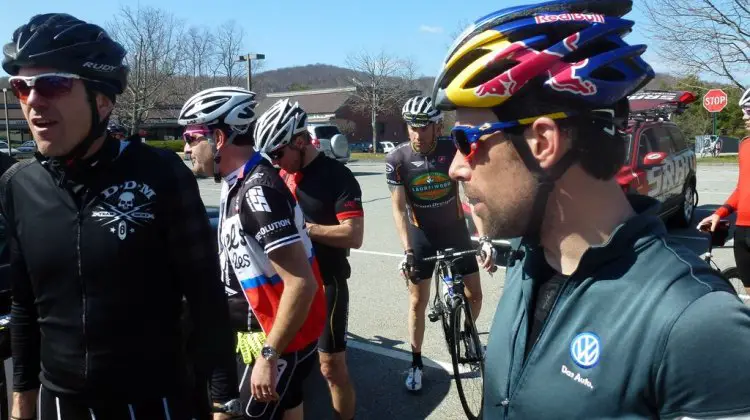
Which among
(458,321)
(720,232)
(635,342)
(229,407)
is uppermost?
(635,342)

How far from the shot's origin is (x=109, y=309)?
84.9 inches

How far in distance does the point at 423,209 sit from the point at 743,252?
2751 millimetres

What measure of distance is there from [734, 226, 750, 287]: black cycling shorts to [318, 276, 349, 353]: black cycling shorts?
11.3ft

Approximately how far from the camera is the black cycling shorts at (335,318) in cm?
369

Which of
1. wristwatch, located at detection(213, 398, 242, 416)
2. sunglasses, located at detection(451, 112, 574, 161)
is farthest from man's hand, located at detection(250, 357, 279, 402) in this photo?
sunglasses, located at detection(451, 112, 574, 161)

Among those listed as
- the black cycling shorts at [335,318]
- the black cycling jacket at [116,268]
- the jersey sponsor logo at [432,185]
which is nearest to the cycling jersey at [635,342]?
the black cycling jacket at [116,268]

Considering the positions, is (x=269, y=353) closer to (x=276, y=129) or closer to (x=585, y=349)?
(x=276, y=129)

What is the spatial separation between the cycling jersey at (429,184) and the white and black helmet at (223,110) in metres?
1.97

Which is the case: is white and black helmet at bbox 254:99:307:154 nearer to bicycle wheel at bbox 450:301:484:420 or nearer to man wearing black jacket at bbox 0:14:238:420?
man wearing black jacket at bbox 0:14:238:420

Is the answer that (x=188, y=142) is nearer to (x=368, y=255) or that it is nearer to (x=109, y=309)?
(x=109, y=309)

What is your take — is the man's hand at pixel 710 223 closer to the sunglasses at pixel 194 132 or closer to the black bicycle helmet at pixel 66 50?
the sunglasses at pixel 194 132

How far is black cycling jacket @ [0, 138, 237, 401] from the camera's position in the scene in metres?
2.15

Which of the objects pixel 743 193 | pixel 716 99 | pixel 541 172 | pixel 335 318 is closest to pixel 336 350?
pixel 335 318

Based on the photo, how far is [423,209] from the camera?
4.90 metres
